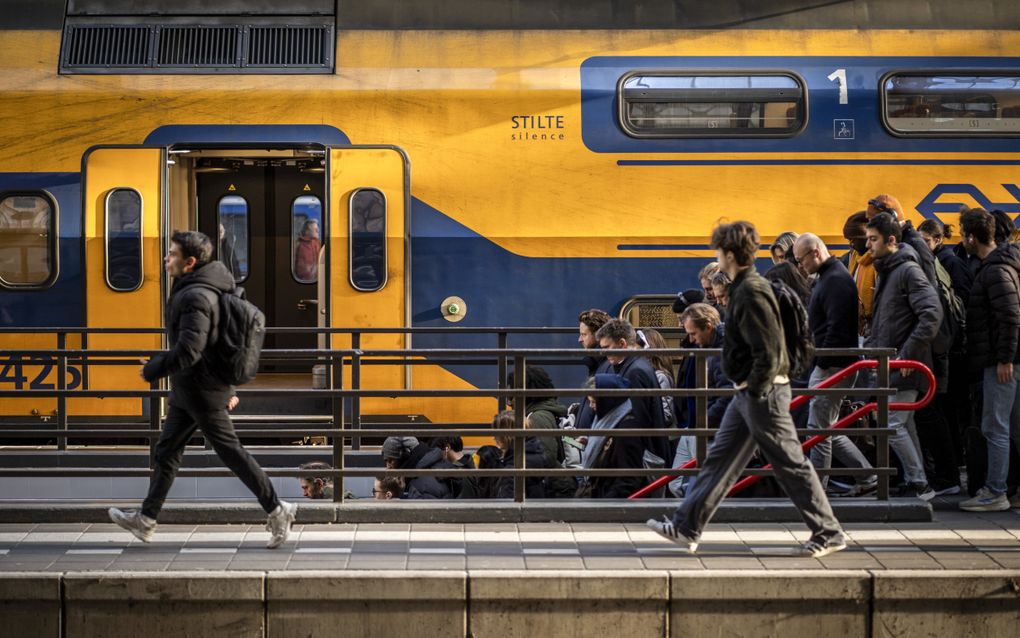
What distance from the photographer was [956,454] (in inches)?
361

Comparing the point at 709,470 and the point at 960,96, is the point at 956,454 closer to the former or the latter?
the point at 709,470

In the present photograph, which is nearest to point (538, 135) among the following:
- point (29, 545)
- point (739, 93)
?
point (739, 93)

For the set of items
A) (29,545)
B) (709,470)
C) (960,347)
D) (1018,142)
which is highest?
(1018,142)

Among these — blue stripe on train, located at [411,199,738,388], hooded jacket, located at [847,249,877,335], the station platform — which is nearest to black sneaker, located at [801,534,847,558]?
the station platform

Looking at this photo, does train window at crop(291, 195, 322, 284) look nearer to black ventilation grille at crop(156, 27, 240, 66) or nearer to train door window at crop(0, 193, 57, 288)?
black ventilation grille at crop(156, 27, 240, 66)

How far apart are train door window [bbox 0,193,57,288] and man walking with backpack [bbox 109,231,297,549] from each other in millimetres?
4606

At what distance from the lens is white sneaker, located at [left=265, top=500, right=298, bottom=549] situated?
23.6 feet

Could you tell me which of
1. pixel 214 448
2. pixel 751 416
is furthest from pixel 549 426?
pixel 214 448

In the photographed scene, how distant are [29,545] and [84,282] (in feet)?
14.6

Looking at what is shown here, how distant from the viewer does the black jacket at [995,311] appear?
825cm

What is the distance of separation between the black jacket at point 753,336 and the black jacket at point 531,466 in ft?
7.05

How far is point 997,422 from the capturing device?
8336 millimetres

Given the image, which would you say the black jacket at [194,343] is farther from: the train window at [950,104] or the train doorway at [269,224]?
the train window at [950,104]

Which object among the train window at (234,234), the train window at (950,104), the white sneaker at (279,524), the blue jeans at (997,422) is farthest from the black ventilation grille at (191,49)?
the blue jeans at (997,422)
